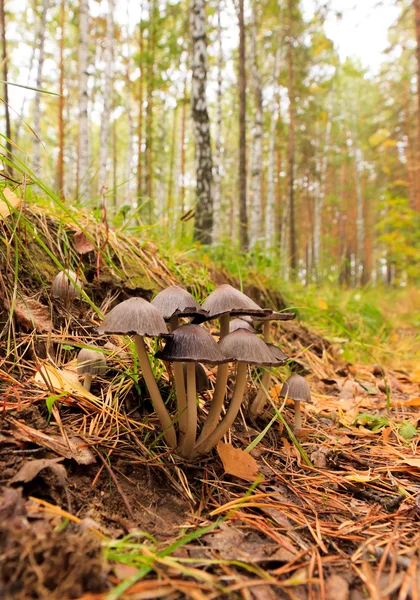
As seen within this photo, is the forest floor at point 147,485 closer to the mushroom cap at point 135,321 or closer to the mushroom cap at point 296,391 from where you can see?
the mushroom cap at point 296,391

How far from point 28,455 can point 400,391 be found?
2.96m

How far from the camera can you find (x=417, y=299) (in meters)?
11.0

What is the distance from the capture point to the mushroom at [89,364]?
5.98 feet

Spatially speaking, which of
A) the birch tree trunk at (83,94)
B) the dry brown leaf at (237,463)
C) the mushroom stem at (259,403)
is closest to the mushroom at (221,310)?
the dry brown leaf at (237,463)

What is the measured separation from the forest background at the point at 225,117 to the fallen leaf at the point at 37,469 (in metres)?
1.65

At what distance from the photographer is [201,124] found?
19.9ft

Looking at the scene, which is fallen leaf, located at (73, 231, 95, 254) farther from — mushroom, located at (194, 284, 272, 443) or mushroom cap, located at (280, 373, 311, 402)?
mushroom cap, located at (280, 373, 311, 402)

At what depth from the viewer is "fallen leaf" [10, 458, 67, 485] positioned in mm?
1147

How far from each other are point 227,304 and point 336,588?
1011 millimetres

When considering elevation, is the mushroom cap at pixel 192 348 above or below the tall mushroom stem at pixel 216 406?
above

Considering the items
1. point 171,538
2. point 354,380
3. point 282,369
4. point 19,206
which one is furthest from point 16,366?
point 354,380

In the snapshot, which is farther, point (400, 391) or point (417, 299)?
point (417, 299)

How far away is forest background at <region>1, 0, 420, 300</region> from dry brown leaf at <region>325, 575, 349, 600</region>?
218 centimetres

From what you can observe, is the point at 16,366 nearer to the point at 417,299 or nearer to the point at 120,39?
the point at 417,299
